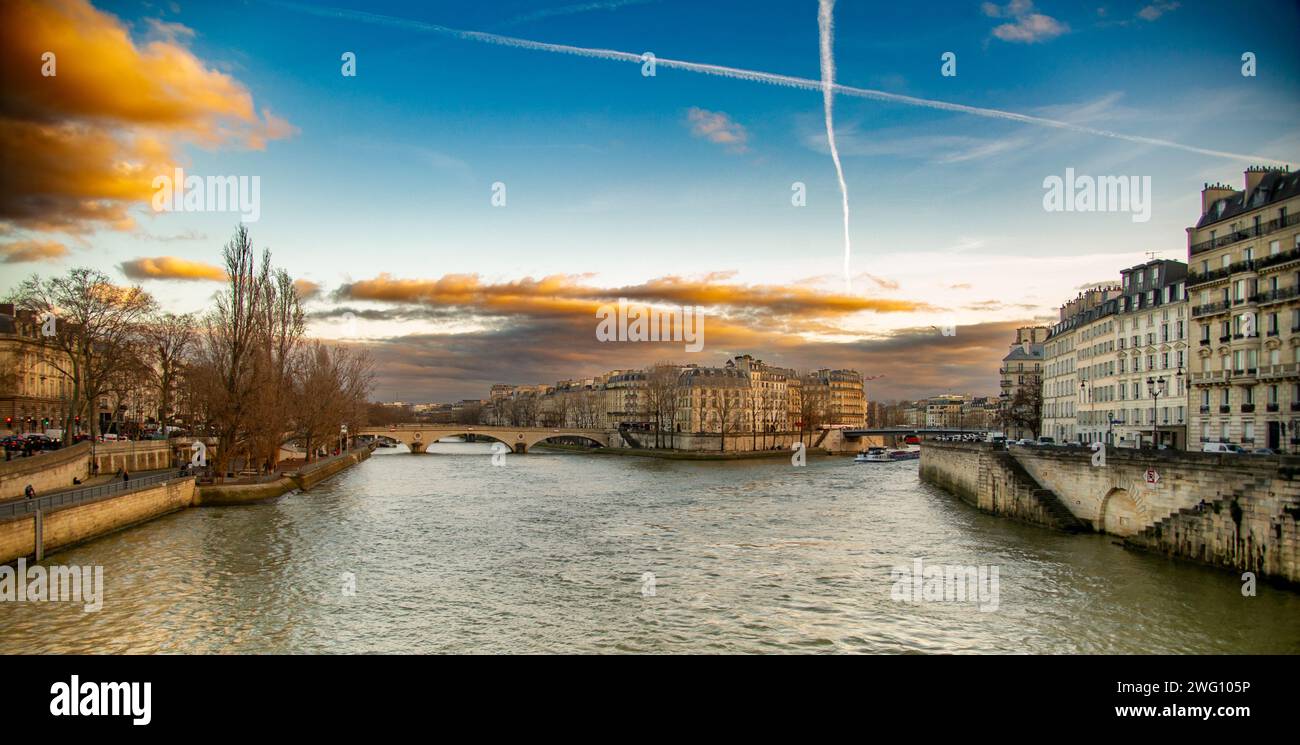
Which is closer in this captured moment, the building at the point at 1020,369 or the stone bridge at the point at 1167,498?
the stone bridge at the point at 1167,498

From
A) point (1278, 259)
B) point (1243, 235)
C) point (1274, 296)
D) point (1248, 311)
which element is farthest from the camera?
point (1243, 235)

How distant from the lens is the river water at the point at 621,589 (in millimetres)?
14805

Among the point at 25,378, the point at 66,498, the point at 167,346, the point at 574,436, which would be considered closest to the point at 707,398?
the point at 574,436

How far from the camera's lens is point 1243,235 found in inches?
Answer: 1086

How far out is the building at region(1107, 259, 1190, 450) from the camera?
36.0 metres

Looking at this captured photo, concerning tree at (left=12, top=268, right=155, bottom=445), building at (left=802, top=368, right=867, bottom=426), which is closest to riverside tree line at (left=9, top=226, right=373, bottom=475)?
tree at (left=12, top=268, right=155, bottom=445)

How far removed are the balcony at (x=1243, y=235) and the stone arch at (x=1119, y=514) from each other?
32.9 ft

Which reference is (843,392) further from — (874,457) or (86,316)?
(86,316)

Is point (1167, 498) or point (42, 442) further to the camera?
point (42, 442)

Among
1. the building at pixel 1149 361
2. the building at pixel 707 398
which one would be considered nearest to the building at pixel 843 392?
the building at pixel 707 398

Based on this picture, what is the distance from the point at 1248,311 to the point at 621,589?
75.4 ft

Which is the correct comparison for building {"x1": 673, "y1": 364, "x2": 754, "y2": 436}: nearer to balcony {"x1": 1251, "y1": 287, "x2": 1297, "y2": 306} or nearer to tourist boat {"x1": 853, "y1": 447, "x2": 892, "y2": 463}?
tourist boat {"x1": 853, "y1": 447, "x2": 892, "y2": 463}

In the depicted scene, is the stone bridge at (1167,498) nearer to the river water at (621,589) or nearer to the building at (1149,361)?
the river water at (621,589)
